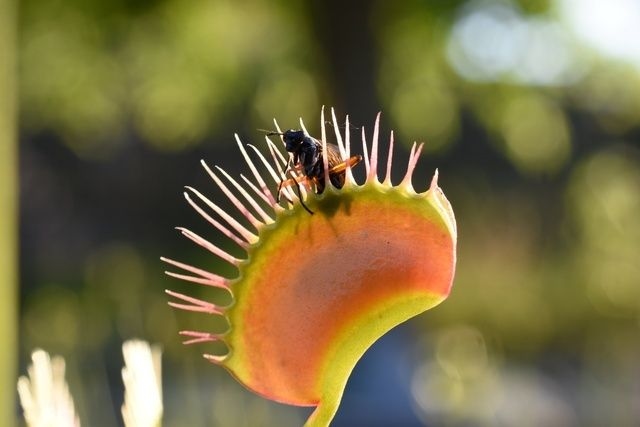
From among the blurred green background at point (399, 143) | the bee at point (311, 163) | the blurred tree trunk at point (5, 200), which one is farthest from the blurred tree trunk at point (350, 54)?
the bee at point (311, 163)

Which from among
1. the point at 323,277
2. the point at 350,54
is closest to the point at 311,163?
the point at 323,277

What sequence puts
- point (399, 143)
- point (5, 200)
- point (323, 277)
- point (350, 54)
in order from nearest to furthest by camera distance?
1. point (323, 277)
2. point (5, 200)
3. point (350, 54)
4. point (399, 143)

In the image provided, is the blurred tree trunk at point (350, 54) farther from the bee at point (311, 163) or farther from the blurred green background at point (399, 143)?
the bee at point (311, 163)

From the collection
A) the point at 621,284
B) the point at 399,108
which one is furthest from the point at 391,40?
the point at 621,284

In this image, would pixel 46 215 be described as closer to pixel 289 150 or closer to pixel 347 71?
pixel 347 71

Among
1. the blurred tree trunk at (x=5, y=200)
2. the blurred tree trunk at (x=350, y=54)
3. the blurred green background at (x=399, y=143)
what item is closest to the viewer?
the blurred tree trunk at (x=5, y=200)

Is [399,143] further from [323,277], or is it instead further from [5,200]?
[323,277]

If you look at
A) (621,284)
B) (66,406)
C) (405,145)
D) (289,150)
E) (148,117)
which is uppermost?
(148,117)
